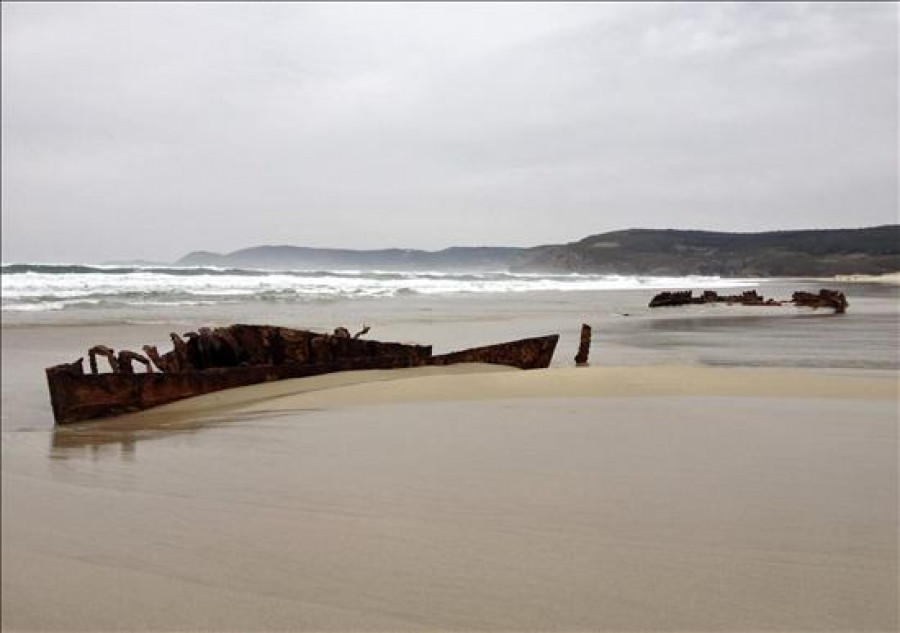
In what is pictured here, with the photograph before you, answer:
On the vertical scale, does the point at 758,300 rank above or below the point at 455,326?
below

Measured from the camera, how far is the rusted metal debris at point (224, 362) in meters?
5.59

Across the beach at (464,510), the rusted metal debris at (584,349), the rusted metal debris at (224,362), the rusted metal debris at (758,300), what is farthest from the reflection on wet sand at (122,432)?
the rusted metal debris at (758,300)

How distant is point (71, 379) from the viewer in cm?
551

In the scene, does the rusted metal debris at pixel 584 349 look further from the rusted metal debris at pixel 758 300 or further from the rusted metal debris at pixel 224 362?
the rusted metal debris at pixel 758 300

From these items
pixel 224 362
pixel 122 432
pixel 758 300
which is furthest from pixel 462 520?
pixel 758 300

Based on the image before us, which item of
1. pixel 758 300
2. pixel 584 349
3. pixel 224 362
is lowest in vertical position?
pixel 758 300

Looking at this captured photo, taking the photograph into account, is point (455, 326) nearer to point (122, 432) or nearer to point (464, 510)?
point (122, 432)

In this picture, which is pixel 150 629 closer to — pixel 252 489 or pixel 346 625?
pixel 346 625

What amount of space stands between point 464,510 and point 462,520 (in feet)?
0.42

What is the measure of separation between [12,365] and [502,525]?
323 inches

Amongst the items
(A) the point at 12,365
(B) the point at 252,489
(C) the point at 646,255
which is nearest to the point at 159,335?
(A) the point at 12,365

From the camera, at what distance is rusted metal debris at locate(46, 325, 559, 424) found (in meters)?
5.59

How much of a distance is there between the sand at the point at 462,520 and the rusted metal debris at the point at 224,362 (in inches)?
19.9

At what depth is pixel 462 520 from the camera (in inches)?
115
